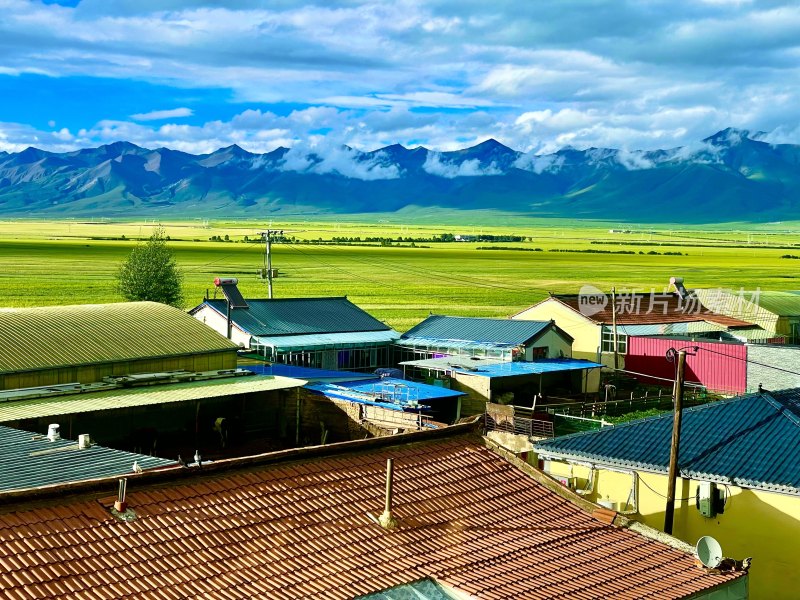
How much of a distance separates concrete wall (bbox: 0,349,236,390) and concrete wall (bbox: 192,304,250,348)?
923 centimetres

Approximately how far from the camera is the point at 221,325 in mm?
47781

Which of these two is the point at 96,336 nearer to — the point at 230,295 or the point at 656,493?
the point at 230,295

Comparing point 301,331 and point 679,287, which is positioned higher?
point 679,287

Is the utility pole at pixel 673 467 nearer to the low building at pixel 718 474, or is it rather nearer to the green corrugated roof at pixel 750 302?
the low building at pixel 718 474

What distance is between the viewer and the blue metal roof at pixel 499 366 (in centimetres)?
4231

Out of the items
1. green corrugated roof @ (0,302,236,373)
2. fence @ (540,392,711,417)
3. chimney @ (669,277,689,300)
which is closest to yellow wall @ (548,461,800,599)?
fence @ (540,392,711,417)

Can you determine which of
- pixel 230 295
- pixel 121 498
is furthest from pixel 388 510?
pixel 230 295

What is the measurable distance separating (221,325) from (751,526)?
106 feet

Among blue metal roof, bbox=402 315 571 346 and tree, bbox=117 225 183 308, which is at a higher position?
tree, bbox=117 225 183 308

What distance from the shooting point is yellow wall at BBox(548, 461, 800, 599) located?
62.4 feet

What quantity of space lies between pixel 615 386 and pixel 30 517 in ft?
120

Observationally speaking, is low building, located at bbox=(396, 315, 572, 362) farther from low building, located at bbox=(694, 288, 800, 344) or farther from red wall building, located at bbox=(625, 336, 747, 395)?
low building, located at bbox=(694, 288, 800, 344)

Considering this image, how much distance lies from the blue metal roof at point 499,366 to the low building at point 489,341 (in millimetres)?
581

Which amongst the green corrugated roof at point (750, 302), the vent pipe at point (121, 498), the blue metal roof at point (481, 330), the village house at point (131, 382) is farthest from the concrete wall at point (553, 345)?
the vent pipe at point (121, 498)
